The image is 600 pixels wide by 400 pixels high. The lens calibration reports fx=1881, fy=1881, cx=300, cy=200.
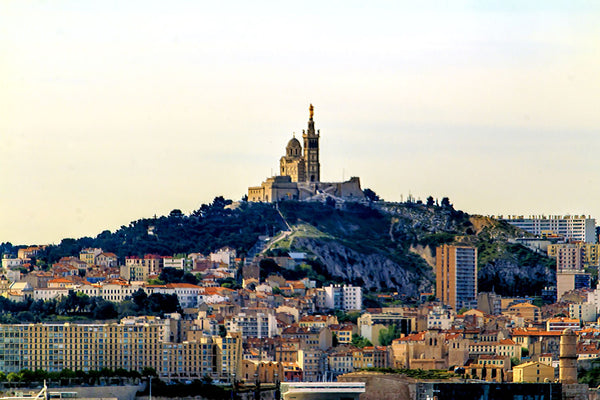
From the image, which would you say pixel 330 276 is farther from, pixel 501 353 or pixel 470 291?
pixel 501 353

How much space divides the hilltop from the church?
38.1 inches

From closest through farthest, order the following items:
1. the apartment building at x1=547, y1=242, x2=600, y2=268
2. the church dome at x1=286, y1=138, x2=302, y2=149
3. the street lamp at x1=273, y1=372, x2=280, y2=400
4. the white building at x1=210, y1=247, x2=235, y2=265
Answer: the street lamp at x1=273, y1=372, x2=280, y2=400 → the white building at x1=210, y1=247, x2=235, y2=265 → the apartment building at x1=547, y1=242, x2=600, y2=268 → the church dome at x1=286, y1=138, x2=302, y2=149

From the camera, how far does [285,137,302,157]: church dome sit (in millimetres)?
126569

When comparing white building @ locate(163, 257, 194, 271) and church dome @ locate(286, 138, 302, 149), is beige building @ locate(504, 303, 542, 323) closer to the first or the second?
white building @ locate(163, 257, 194, 271)

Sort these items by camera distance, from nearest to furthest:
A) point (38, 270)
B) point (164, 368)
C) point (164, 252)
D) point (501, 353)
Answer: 1. point (164, 368)
2. point (501, 353)
3. point (38, 270)
4. point (164, 252)

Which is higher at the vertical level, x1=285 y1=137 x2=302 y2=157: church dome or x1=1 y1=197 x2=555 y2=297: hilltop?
x1=285 y1=137 x2=302 y2=157: church dome

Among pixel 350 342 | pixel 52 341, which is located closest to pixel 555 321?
pixel 350 342

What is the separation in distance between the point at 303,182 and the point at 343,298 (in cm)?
2330

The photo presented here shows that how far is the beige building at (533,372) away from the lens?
2736 inches

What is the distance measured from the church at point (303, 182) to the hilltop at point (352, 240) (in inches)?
38.1

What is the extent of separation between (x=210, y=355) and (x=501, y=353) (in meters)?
13.0

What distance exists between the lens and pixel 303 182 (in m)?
125

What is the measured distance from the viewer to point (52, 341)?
76125 mm

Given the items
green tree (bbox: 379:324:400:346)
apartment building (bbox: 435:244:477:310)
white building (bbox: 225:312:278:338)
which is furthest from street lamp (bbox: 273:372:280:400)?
apartment building (bbox: 435:244:477:310)
